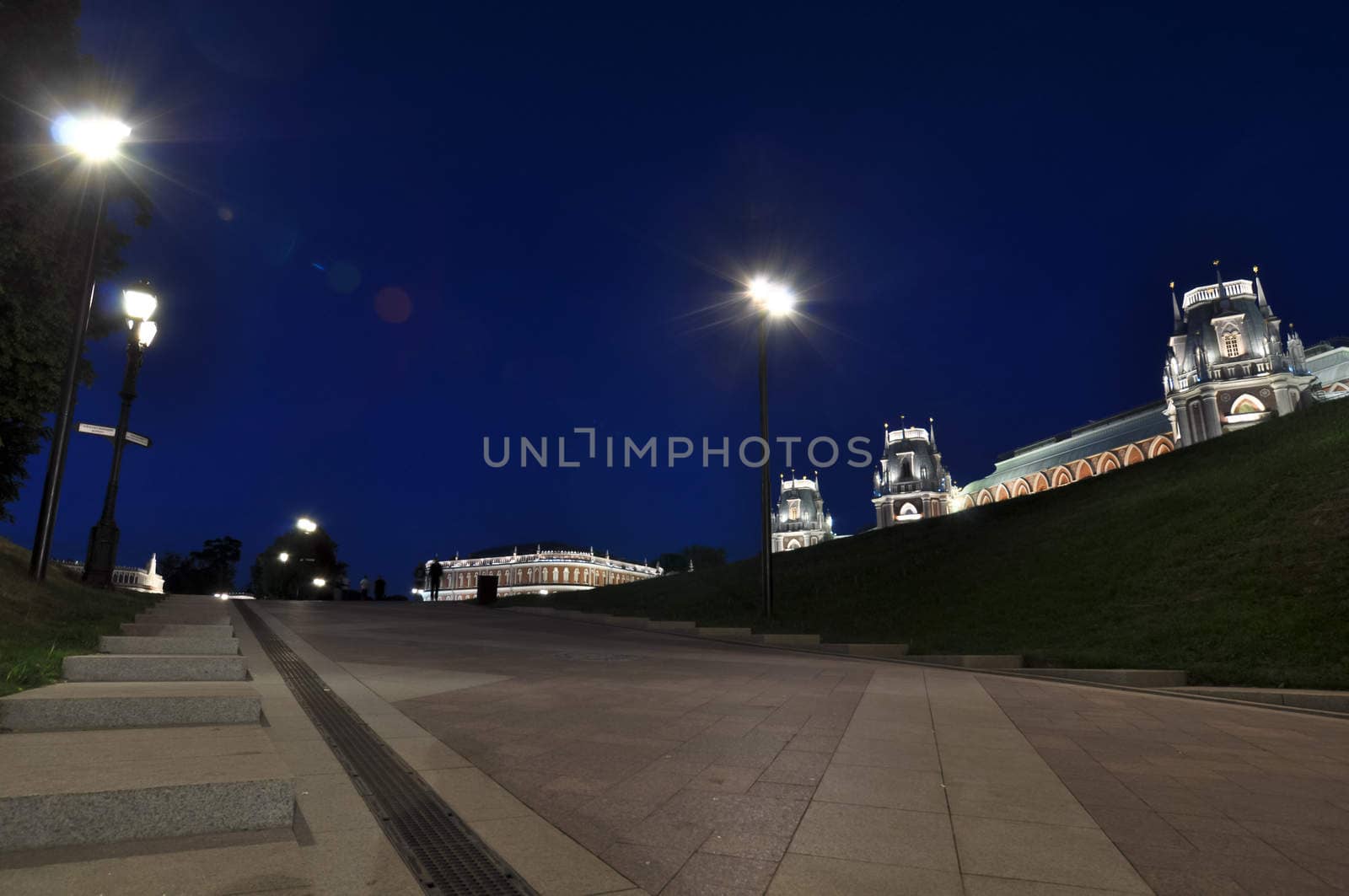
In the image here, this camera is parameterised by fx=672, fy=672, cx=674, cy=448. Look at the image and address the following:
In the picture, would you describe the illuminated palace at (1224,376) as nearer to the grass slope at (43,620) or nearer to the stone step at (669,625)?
the stone step at (669,625)

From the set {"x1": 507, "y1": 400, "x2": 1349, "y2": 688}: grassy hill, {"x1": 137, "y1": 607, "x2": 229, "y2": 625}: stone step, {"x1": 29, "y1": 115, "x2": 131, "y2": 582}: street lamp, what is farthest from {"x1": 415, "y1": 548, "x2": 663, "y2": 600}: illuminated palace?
{"x1": 29, "y1": 115, "x2": 131, "y2": 582}: street lamp

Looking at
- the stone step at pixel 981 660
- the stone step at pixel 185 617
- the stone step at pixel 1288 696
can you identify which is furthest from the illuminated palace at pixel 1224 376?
the stone step at pixel 185 617

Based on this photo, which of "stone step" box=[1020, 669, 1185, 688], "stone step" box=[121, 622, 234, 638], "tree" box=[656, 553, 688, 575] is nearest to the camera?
"stone step" box=[121, 622, 234, 638]

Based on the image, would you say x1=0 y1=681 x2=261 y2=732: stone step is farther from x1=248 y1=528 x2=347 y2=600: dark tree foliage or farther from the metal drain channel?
x1=248 y1=528 x2=347 y2=600: dark tree foliage

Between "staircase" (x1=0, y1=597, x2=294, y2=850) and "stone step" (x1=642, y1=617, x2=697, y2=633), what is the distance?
1606cm

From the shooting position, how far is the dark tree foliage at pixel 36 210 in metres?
13.5

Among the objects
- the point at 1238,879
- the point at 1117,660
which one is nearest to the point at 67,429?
the point at 1238,879

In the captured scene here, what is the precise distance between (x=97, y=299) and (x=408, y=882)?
21814 mm

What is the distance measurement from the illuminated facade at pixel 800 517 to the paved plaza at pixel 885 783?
15173cm

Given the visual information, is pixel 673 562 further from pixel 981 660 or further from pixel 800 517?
pixel 981 660

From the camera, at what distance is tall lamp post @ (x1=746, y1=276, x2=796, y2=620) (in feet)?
65.3

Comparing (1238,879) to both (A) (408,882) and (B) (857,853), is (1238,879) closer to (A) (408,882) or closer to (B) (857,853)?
(B) (857,853)

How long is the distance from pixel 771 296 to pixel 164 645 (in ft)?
55.3

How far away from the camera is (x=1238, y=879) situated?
341 centimetres
